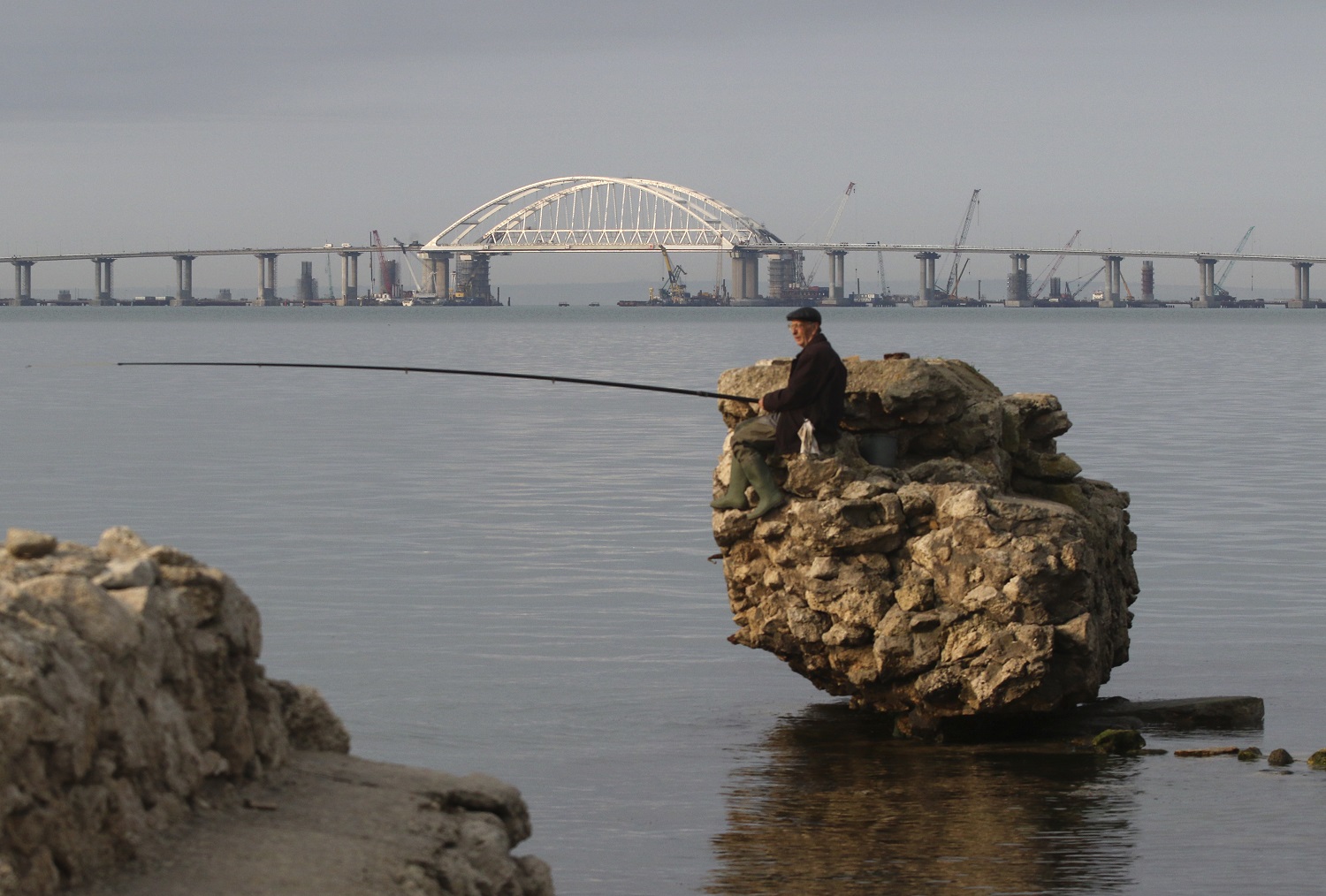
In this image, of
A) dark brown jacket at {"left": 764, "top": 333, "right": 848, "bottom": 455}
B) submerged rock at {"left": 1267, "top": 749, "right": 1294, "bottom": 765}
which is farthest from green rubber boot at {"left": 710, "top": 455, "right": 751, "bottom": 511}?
submerged rock at {"left": 1267, "top": 749, "right": 1294, "bottom": 765}

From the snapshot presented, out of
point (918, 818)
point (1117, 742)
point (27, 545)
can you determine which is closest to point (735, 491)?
point (918, 818)

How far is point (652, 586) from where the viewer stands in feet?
56.1

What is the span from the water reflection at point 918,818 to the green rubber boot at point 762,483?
1.52 meters

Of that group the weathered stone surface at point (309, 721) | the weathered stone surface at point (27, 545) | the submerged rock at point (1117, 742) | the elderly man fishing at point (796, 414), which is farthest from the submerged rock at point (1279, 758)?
the weathered stone surface at point (27, 545)

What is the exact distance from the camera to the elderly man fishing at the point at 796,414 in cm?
1040

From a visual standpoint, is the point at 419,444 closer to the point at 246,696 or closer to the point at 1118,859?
the point at 1118,859

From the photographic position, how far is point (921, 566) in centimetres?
1043

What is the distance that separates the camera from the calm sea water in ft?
29.6

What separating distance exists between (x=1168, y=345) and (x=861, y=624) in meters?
91.6

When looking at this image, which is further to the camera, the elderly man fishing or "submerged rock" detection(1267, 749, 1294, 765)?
"submerged rock" detection(1267, 749, 1294, 765)

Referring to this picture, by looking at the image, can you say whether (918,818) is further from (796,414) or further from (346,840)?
(346,840)

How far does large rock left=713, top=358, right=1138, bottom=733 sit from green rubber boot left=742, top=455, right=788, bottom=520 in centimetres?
9

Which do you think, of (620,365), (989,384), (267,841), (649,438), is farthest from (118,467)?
(620,365)

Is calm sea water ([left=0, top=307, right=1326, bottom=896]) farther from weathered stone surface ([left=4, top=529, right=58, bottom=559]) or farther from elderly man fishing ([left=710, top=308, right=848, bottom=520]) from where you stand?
weathered stone surface ([left=4, top=529, right=58, bottom=559])
